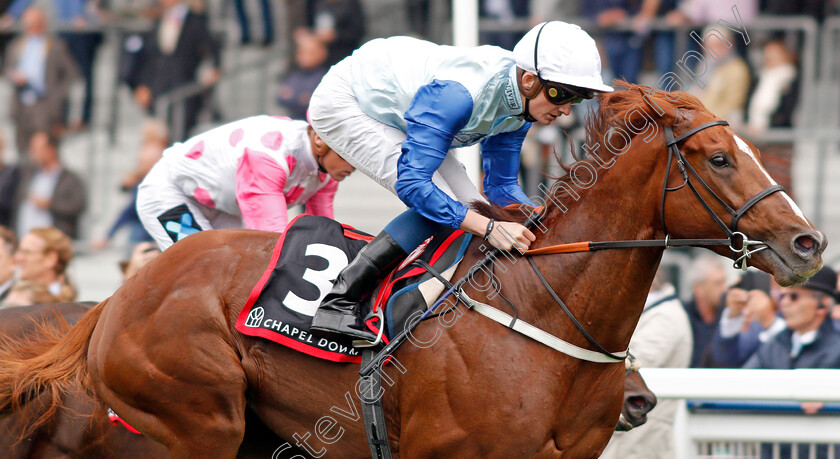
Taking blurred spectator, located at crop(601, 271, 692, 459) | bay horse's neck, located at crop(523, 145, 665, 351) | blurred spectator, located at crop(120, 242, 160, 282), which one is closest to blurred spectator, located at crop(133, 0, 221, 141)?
blurred spectator, located at crop(120, 242, 160, 282)

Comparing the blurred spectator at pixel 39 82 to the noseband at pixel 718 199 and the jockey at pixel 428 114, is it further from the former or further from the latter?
the noseband at pixel 718 199

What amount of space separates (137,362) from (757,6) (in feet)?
24.2

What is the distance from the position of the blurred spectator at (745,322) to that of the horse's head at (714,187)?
2.62 metres

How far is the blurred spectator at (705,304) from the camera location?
5.72 metres

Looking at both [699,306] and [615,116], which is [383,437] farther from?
[699,306]

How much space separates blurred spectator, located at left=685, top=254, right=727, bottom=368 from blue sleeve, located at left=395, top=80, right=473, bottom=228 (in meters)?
3.11

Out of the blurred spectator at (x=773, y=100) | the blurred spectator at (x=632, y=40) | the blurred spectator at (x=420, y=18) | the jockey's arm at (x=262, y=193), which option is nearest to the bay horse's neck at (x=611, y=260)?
the jockey's arm at (x=262, y=193)

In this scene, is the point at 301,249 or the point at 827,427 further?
the point at 827,427

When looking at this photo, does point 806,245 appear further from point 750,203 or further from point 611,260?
point 611,260

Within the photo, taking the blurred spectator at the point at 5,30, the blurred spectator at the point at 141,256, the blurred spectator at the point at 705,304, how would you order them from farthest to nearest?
the blurred spectator at the point at 5,30
the blurred spectator at the point at 705,304
the blurred spectator at the point at 141,256

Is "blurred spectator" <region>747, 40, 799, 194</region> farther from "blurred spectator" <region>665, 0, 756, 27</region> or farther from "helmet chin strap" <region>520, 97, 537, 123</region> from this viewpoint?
"helmet chin strap" <region>520, 97, 537, 123</region>

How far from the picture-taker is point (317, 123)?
3570 mm

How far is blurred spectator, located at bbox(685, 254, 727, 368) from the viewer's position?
5.72 metres

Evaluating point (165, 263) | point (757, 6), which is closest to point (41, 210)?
point (165, 263)
